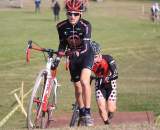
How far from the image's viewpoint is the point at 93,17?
58.6 meters

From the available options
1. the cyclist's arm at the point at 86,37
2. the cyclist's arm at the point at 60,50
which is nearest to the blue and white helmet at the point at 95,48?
the cyclist's arm at the point at 86,37

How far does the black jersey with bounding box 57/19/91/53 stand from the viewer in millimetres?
9734

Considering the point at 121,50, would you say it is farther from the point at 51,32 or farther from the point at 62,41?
the point at 62,41

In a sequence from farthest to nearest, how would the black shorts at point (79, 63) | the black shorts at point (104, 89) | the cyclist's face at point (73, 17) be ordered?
1. the black shorts at point (104, 89)
2. the black shorts at point (79, 63)
3. the cyclist's face at point (73, 17)

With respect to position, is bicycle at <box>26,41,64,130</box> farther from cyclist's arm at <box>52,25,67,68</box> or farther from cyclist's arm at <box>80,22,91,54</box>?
cyclist's arm at <box>80,22,91,54</box>

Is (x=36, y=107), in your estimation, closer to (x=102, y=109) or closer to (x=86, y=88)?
(x=86, y=88)

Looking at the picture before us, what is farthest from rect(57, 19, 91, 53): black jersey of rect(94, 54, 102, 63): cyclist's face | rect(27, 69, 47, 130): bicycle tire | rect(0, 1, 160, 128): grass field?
rect(0, 1, 160, 128): grass field

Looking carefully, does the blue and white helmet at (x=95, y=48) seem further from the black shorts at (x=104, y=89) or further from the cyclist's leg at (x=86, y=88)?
the black shorts at (x=104, y=89)

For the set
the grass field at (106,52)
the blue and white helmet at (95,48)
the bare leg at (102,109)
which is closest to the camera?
the blue and white helmet at (95,48)

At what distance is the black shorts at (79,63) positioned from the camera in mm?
9883

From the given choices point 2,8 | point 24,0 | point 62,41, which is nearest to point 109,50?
point 62,41

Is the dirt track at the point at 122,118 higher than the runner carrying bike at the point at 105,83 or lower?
lower

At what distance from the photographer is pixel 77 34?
9.77 m

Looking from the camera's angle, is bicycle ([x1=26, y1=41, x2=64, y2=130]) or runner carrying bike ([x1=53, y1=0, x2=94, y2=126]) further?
bicycle ([x1=26, y1=41, x2=64, y2=130])
